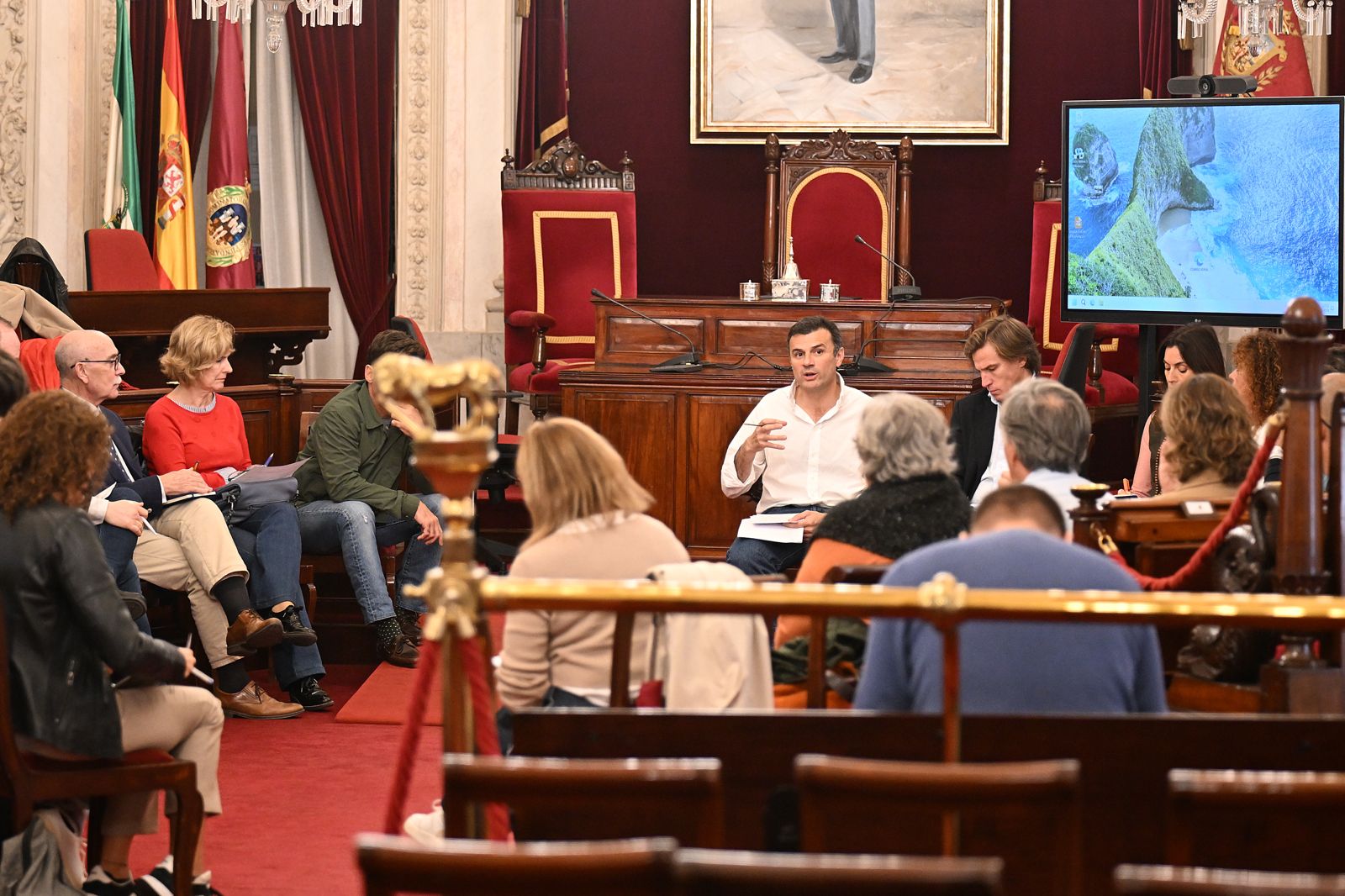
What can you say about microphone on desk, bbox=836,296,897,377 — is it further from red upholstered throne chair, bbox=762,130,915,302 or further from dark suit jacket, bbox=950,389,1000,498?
red upholstered throne chair, bbox=762,130,915,302

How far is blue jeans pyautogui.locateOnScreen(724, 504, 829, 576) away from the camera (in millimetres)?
5047

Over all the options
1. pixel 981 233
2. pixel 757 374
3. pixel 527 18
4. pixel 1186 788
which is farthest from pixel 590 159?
pixel 1186 788

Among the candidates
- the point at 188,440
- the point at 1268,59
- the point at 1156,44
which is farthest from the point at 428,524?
the point at 1156,44

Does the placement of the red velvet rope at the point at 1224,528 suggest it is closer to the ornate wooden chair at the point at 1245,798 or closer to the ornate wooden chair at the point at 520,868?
the ornate wooden chair at the point at 1245,798

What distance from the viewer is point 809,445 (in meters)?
5.28

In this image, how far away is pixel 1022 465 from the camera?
3727mm

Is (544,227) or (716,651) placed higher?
(544,227)

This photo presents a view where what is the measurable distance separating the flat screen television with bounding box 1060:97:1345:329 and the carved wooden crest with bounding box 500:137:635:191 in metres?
2.97

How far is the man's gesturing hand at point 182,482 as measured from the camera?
16.3ft

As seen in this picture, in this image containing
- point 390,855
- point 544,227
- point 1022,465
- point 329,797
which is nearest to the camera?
point 390,855

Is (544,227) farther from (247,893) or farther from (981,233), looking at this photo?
(247,893)

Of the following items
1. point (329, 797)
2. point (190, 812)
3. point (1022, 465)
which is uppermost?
point (1022, 465)

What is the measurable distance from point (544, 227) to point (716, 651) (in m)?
Answer: 5.72

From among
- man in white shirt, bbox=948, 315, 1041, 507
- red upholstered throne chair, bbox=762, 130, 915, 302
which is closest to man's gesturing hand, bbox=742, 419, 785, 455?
man in white shirt, bbox=948, 315, 1041, 507
